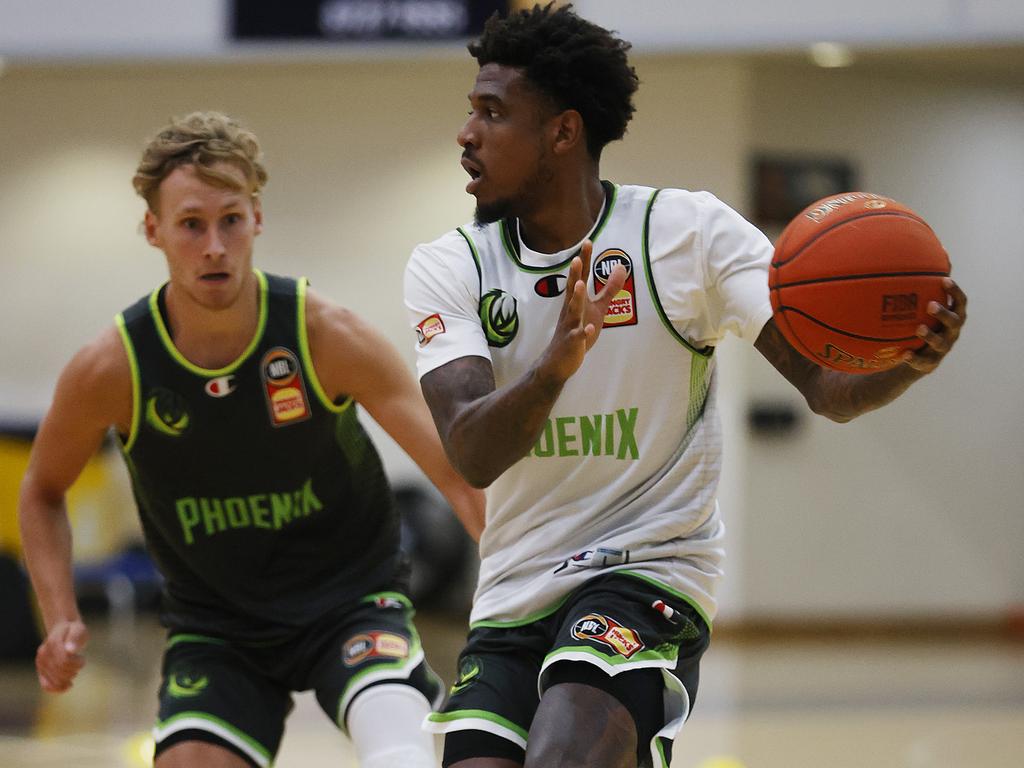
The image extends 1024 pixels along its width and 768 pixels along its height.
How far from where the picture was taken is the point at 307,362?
11.4 ft

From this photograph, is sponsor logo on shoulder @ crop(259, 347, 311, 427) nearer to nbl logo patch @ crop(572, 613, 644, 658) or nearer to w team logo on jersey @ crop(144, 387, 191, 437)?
w team logo on jersey @ crop(144, 387, 191, 437)

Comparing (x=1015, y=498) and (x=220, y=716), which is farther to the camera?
(x=1015, y=498)

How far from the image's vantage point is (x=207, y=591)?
357cm

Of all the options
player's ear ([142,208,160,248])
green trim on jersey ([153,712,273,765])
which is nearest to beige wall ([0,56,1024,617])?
player's ear ([142,208,160,248])

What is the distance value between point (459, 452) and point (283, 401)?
1.01 meters

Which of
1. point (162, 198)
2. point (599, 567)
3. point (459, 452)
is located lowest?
point (599, 567)

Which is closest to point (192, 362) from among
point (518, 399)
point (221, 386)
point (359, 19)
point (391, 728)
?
point (221, 386)

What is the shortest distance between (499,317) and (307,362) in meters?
0.77

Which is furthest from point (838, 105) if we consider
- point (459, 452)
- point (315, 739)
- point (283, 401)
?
point (459, 452)

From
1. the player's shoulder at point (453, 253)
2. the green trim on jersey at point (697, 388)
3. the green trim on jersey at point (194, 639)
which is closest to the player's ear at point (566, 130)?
the player's shoulder at point (453, 253)

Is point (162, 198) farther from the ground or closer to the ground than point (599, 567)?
farther from the ground

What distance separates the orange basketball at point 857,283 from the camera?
2590mm

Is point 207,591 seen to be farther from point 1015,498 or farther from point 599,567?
point 1015,498

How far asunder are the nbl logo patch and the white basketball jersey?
0.13m
